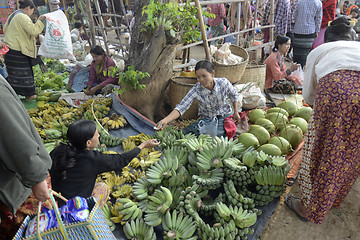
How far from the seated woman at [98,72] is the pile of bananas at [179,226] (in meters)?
3.37

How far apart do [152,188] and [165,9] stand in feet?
8.65

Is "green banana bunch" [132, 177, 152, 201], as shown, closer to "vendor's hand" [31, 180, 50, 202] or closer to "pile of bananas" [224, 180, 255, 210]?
"pile of bananas" [224, 180, 255, 210]

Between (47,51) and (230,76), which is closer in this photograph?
(230,76)

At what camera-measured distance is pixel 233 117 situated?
3.76m

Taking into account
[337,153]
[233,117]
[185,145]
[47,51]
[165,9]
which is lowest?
[233,117]

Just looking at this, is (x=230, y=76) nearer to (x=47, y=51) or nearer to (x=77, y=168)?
(x=77, y=168)

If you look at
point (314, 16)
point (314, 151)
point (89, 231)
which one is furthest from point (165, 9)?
point (314, 16)

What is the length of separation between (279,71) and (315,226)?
10.5 ft

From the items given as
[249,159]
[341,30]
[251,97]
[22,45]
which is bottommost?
[251,97]

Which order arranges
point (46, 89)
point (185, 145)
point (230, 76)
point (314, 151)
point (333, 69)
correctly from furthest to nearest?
point (46, 89) → point (230, 76) → point (185, 145) → point (314, 151) → point (333, 69)

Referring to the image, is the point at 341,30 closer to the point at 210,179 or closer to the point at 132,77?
the point at 210,179

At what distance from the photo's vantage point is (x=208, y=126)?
11.3 feet

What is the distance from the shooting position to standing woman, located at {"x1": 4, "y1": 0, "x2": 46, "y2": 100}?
4516mm

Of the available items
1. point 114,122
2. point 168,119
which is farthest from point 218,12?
point 168,119
